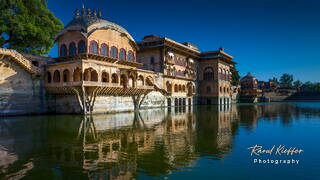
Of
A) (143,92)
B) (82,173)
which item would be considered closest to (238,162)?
(82,173)

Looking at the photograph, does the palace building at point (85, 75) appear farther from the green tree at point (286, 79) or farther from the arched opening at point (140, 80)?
the green tree at point (286, 79)

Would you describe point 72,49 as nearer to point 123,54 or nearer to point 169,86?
point 123,54

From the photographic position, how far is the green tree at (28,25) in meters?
32.0

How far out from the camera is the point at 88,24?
32594 millimetres

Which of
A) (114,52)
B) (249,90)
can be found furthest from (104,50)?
(249,90)

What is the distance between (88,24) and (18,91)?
1218cm

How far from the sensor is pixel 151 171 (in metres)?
8.22

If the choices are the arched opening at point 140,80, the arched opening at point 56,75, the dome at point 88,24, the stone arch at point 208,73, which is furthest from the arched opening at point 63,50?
the stone arch at point 208,73

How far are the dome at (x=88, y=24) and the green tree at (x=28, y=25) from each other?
4253mm

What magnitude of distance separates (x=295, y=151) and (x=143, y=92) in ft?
92.7

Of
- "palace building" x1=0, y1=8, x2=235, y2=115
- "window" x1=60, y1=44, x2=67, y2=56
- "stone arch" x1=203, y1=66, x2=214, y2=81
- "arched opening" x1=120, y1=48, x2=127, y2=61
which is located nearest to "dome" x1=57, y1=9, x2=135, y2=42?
"palace building" x1=0, y1=8, x2=235, y2=115

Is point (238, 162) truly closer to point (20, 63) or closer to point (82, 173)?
point (82, 173)

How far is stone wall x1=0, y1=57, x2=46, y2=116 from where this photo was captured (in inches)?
1064

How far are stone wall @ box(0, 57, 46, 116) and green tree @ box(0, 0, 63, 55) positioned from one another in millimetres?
7171
